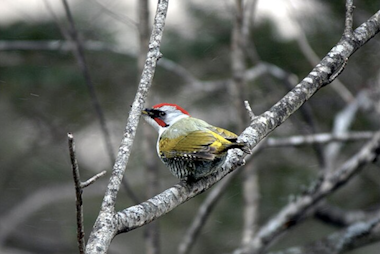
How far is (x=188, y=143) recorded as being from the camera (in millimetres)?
3496

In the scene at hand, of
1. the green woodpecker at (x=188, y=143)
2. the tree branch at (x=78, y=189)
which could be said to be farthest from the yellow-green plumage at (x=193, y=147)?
the tree branch at (x=78, y=189)

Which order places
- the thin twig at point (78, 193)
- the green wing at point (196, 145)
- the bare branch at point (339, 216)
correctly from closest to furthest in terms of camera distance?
the thin twig at point (78, 193) → the green wing at point (196, 145) → the bare branch at point (339, 216)

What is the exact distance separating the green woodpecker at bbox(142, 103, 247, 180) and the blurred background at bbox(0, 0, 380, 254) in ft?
6.96

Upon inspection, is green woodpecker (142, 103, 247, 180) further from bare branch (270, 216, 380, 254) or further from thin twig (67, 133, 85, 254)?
bare branch (270, 216, 380, 254)

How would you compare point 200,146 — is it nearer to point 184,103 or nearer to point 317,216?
point 317,216

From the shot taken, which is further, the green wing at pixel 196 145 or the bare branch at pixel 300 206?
the bare branch at pixel 300 206

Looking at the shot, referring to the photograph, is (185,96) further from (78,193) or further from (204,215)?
(78,193)

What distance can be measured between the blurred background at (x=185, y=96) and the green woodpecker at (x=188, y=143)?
6.96 feet

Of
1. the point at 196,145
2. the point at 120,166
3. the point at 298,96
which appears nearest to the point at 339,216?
the point at 196,145

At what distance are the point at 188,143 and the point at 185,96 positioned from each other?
3814 millimetres

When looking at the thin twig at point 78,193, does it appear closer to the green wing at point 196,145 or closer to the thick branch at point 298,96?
the thick branch at point 298,96

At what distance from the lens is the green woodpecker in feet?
10.4

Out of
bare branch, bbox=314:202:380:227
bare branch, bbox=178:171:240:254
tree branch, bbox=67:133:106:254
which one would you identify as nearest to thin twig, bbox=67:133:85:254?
tree branch, bbox=67:133:106:254

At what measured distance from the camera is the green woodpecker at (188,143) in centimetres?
316
